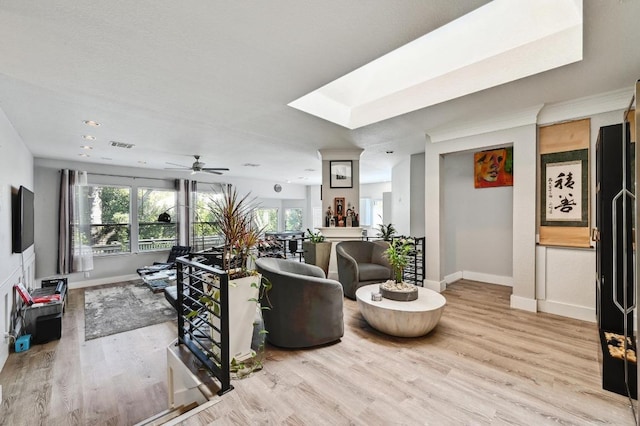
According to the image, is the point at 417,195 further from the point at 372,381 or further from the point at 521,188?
the point at 372,381

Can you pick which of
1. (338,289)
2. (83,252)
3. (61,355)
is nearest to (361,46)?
(338,289)

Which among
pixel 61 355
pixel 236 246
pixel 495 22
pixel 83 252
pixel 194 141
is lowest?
pixel 61 355

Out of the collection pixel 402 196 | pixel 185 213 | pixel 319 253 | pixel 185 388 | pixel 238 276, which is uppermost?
pixel 402 196

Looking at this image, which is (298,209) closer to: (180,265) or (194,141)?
(194,141)

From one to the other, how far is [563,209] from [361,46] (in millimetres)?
3255

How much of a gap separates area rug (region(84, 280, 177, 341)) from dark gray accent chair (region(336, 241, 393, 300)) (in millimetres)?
2636

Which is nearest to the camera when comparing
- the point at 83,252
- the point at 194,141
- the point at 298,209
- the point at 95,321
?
the point at 95,321

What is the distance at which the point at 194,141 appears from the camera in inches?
181

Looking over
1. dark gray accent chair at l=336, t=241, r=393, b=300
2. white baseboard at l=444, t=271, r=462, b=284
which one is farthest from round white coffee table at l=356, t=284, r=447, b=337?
white baseboard at l=444, t=271, r=462, b=284

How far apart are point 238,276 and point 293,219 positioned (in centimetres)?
876

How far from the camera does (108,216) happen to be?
6.42 m

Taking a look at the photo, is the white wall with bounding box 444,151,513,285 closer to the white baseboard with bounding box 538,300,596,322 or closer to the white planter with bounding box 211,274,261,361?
the white baseboard with bounding box 538,300,596,322

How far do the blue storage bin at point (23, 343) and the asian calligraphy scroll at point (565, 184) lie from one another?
631cm

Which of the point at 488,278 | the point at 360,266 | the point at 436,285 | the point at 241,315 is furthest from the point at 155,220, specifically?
the point at 488,278
